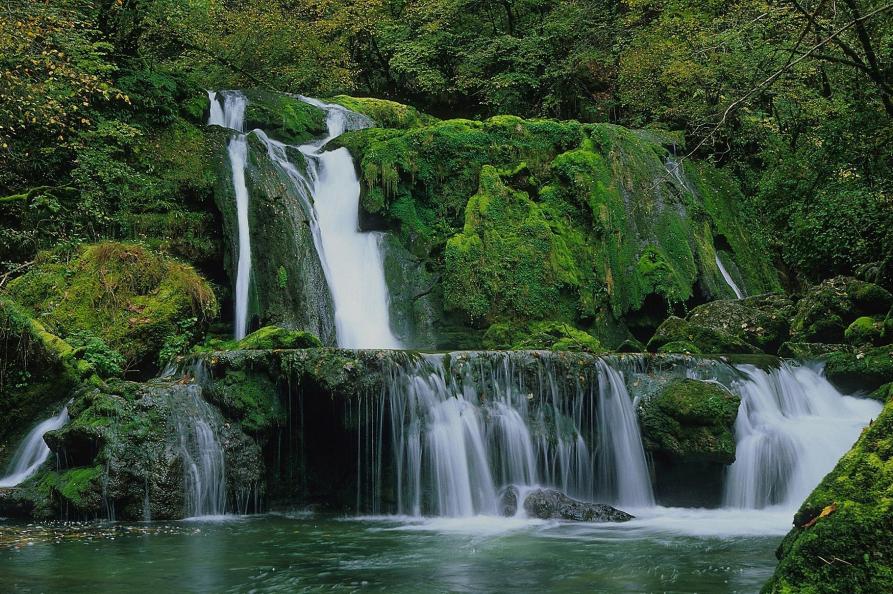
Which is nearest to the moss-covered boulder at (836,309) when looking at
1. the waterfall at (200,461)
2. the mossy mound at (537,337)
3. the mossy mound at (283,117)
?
the mossy mound at (537,337)

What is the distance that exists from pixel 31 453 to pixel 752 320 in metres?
12.2

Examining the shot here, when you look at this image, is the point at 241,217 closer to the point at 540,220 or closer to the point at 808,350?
the point at 540,220

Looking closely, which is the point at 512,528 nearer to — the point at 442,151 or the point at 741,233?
the point at 442,151

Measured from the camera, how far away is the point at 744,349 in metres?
13.4

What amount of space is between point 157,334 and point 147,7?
8406 millimetres

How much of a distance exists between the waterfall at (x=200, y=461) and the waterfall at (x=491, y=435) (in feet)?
5.93

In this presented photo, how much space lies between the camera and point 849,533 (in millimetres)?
3322

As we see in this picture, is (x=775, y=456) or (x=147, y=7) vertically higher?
(x=147, y=7)

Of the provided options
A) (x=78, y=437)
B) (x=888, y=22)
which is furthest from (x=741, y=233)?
(x=78, y=437)

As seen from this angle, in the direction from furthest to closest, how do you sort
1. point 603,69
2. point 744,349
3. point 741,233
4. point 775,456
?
point 603,69 < point 741,233 < point 744,349 < point 775,456

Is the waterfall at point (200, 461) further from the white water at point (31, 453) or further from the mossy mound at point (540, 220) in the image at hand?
the mossy mound at point (540, 220)

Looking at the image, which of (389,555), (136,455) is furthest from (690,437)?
(136,455)

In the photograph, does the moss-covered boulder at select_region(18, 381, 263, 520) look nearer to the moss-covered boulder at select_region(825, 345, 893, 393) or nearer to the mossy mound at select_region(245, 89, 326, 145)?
the moss-covered boulder at select_region(825, 345, 893, 393)

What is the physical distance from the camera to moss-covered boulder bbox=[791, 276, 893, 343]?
1370 cm
